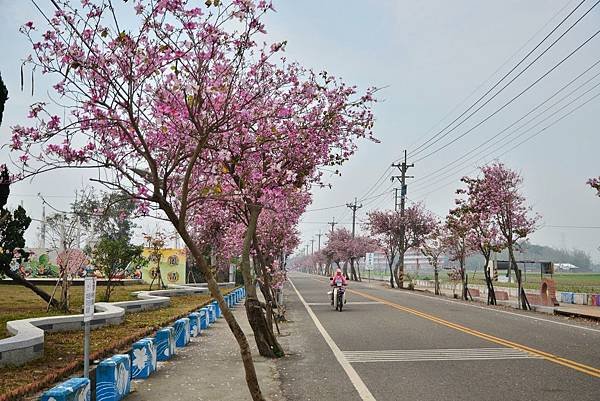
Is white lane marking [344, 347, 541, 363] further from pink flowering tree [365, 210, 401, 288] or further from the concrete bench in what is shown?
pink flowering tree [365, 210, 401, 288]

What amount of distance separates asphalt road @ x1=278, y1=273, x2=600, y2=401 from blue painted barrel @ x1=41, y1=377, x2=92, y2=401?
3.10 m

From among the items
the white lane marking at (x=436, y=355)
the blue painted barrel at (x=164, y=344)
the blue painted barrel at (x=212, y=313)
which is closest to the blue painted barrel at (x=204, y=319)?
the blue painted barrel at (x=212, y=313)

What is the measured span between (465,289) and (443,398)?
28.8m

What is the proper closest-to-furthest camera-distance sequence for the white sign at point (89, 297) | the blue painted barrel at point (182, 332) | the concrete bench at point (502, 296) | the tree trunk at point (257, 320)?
the white sign at point (89, 297)
the tree trunk at point (257, 320)
the blue painted barrel at point (182, 332)
the concrete bench at point (502, 296)

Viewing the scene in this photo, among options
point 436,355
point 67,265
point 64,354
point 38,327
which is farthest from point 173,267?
point 436,355

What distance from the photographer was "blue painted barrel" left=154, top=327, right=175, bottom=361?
11359mm

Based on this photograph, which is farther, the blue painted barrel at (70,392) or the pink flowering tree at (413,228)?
the pink flowering tree at (413,228)

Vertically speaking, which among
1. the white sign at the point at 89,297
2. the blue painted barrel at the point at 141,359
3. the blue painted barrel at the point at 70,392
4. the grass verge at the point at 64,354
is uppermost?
the white sign at the point at 89,297

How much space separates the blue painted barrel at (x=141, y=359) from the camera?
31.0ft

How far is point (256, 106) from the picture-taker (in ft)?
29.1

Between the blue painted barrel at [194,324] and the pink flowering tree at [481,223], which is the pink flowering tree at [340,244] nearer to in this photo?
the pink flowering tree at [481,223]

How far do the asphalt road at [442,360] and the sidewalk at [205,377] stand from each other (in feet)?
1.18

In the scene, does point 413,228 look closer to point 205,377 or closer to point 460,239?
point 460,239

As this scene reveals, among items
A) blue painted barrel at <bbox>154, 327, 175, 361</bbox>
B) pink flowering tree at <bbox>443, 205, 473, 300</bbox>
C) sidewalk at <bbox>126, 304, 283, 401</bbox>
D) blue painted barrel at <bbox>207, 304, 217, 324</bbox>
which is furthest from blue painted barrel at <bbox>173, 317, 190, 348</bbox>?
pink flowering tree at <bbox>443, 205, 473, 300</bbox>
